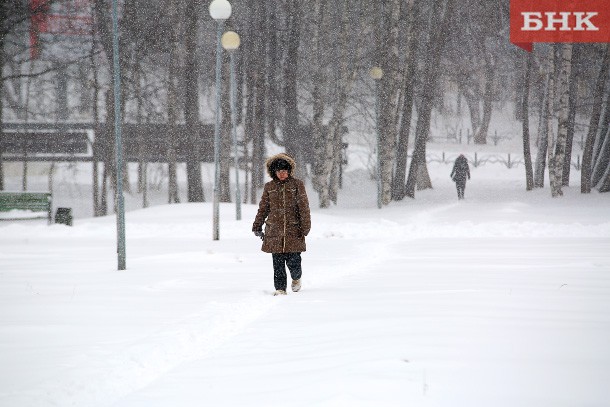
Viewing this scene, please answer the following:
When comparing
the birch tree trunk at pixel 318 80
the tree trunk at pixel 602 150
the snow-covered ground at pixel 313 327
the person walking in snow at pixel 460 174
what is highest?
the birch tree trunk at pixel 318 80

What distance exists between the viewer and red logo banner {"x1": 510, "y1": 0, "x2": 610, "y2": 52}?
25.8 metres

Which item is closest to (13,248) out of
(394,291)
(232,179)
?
(394,291)

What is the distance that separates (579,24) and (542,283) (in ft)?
65.0

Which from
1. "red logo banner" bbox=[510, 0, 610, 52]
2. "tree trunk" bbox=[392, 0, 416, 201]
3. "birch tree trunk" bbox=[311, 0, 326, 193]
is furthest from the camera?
"tree trunk" bbox=[392, 0, 416, 201]

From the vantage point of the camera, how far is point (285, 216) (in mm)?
8789

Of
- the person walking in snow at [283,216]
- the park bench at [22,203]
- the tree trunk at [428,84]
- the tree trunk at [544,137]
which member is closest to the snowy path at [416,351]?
the person walking in snow at [283,216]

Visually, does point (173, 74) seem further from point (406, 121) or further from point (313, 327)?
point (313, 327)

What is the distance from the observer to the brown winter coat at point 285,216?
875 cm

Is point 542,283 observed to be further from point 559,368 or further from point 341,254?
point 341,254

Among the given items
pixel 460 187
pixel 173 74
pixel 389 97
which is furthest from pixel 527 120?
pixel 173 74

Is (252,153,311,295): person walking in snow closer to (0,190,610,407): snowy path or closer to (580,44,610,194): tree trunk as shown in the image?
(0,190,610,407): snowy path

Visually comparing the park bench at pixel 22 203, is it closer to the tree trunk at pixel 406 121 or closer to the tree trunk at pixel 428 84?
the tree trunk at pixel 406 121

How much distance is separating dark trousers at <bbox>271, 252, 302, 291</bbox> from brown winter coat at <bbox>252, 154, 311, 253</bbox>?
0.14m

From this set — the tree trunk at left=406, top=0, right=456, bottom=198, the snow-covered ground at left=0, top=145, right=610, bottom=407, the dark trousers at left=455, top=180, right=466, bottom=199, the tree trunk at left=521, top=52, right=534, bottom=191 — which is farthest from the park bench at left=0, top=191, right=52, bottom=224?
the tree trunk at left=521, top=52, right=534, bottom=191
